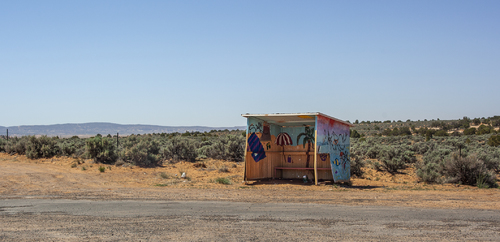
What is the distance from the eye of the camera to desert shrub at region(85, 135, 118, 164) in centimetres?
2206

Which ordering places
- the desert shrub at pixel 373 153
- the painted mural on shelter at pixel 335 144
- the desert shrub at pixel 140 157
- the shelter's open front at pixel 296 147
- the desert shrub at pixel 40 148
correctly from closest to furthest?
1. the painted mural on shelter at pixel 335 144
2. the shelter's open front at pixel 296 147
3. the desert shrub at pixel 140 157
4. the desert shrub at pixel 40 148
5. the desert shrub at pixel 373 153

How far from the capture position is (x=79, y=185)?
46.9 feet

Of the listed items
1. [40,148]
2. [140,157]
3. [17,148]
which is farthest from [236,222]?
[17,148]

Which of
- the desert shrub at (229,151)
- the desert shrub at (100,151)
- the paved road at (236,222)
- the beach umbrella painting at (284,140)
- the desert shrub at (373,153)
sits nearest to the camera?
the paved road at (236,222)

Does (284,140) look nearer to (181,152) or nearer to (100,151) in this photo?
(181,152)

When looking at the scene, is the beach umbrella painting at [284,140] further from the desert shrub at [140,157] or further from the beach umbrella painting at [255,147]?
the desert shrub at [140,157]

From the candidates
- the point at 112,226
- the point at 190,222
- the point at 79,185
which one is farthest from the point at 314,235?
the point at 79,185

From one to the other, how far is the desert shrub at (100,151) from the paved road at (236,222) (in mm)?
12888

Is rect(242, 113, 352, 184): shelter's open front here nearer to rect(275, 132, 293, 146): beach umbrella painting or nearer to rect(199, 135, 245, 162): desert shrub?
rect(275, 132, 293, 146): beach umbrella painting

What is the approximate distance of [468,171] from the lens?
1362 cm

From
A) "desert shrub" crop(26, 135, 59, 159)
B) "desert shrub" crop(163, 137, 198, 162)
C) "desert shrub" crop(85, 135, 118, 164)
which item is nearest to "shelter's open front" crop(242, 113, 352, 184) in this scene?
"desert shrub" crop(163, 137, 198, 162)

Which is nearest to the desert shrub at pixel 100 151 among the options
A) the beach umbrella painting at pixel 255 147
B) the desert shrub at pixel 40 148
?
the desert shrub at pixel 40 148

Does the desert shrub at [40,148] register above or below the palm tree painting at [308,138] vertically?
below

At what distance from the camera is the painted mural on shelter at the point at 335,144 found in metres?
13.6
